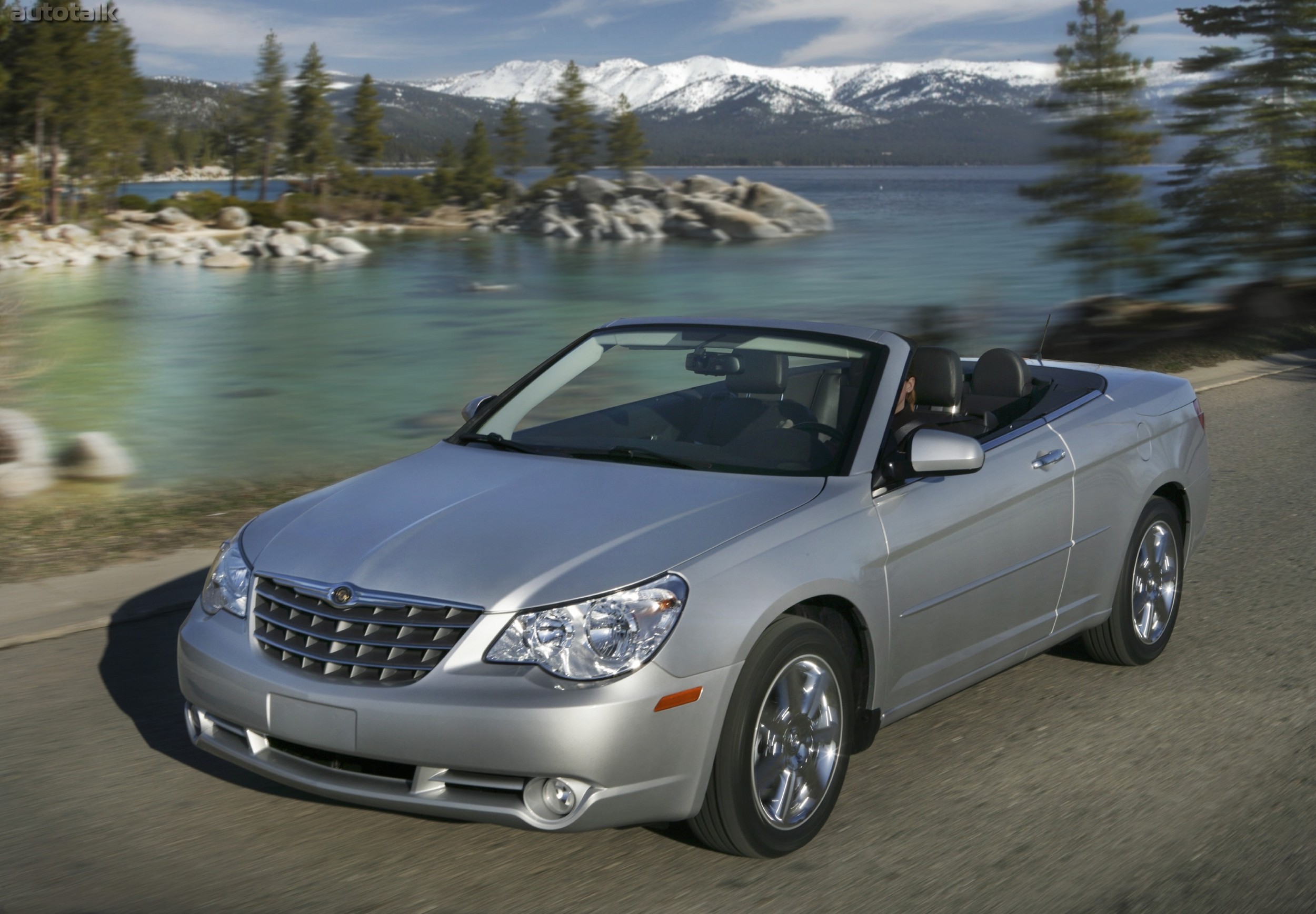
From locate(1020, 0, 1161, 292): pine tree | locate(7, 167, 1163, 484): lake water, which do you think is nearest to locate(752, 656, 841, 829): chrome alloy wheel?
locate(7, 167, 1163, 484): lake water

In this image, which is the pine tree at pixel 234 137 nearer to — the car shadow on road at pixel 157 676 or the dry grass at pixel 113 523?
the dry grass at pixel 113 523

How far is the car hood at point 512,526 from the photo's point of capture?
360 cm

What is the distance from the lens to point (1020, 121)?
22.6 meters

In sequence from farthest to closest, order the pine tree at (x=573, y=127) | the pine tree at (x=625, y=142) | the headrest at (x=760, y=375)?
the pine tree at (x=625, y=142)
the pine tree at (x=573, y=127)
the headrest at (x=760, y=375)

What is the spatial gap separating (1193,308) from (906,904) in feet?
62.3

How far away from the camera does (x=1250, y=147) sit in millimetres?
22156

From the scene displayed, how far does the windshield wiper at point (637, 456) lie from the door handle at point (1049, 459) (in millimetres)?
Answer: 1262

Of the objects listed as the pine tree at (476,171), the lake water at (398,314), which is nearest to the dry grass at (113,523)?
the lake water at (398,314)

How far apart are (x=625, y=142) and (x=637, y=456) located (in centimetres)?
14746

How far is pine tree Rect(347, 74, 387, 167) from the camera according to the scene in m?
152

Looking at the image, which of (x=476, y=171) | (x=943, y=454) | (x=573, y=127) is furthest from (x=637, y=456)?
(x=573, y=127)

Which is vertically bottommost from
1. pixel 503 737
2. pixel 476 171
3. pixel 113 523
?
pixel 113 523

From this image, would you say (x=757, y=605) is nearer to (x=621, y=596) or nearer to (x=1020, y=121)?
(x=621, y=596)

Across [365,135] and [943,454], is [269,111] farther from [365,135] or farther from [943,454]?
[943,454]
